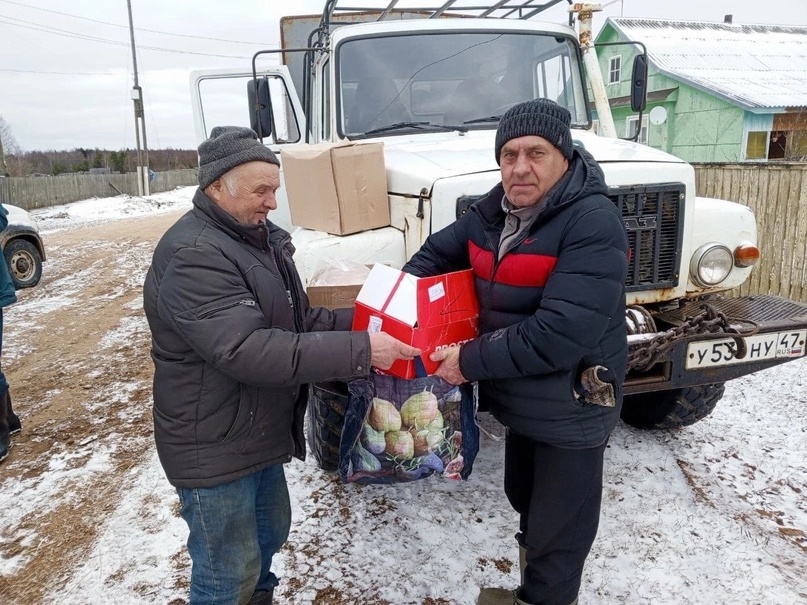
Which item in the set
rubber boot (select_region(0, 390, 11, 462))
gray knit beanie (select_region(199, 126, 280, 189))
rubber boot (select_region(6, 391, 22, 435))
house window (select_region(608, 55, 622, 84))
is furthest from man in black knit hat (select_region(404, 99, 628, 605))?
→ house window (select_region(608, 55, 622, 84))

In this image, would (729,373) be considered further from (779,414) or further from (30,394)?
(30,394)

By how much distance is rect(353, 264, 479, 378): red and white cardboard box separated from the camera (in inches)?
83.0

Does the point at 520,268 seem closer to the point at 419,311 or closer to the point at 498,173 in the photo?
the point at 419,311

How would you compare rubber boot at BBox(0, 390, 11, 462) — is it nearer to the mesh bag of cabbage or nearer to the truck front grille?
the mesh bag of cabbage

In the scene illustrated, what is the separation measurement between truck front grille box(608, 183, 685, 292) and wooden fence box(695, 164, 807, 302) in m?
4.27

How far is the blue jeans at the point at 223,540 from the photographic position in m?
1.93

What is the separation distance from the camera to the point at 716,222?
321 cm

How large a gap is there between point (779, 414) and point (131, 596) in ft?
13.8

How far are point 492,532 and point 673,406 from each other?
143 cm

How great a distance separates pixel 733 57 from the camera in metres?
19.6

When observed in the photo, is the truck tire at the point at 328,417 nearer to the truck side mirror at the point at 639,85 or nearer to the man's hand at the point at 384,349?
the man's hand at the point at 384,349

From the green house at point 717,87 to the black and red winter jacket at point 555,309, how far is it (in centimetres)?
1418

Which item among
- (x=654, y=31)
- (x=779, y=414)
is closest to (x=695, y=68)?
(x=654, y=31)

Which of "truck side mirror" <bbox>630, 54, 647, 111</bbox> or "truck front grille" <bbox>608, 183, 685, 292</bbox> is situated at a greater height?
"truck side mirror" <bbox>630, 54, 647, 111</bbox>
